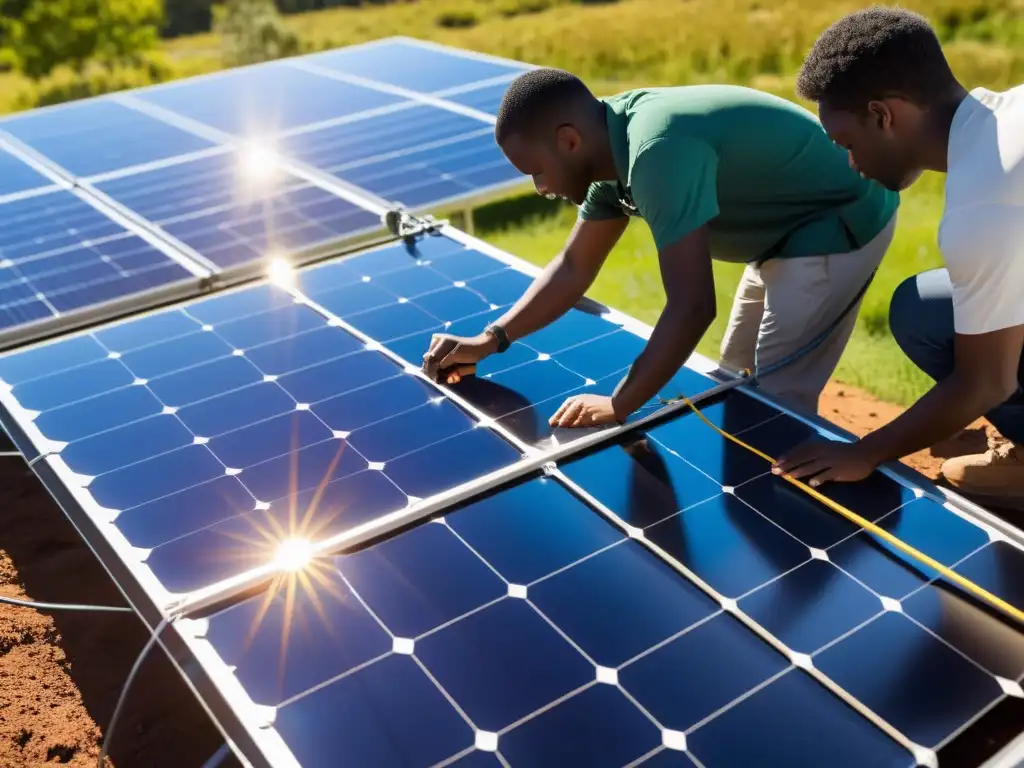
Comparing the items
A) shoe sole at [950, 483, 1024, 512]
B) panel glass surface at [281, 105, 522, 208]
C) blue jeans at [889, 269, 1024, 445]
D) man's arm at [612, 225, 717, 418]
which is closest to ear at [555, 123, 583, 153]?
man's arm at [612, 225, 717, 418]

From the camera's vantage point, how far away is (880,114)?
3.96 metres

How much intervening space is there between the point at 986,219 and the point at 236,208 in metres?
5.54

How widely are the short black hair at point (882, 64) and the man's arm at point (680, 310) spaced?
76 centimetres

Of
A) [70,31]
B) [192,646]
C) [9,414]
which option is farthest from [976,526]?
[70,31]

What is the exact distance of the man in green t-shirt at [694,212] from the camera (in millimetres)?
4273

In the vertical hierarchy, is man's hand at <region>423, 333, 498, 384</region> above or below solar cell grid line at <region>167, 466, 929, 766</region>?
above

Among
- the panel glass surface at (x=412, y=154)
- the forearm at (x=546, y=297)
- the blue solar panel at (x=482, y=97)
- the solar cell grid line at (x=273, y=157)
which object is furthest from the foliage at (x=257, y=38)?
the forearm at (x=546, y=297)

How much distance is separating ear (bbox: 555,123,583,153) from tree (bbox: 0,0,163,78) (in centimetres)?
2557

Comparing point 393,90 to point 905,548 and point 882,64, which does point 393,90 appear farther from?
point 905,548

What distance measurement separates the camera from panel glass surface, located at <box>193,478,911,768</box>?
305 centimetres

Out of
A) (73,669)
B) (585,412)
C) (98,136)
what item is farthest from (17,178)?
(585,412)

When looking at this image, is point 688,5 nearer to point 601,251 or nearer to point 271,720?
point 601,251

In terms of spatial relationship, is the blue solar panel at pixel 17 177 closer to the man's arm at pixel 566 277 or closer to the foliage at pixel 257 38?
the man's arm at pixel 566 277

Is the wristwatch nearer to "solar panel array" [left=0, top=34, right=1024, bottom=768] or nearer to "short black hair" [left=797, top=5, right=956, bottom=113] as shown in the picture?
"solar panel array" [left=0, top=34, right=1024, bottom=768]
